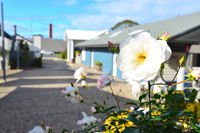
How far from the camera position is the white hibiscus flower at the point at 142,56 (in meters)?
0.69

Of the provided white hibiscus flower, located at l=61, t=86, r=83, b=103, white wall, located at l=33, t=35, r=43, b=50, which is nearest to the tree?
white hibiscus flower, located at l=61, t=86, r=83, b=103

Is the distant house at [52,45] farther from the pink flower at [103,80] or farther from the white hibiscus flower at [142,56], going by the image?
the white hibiscus flower at [142,56]

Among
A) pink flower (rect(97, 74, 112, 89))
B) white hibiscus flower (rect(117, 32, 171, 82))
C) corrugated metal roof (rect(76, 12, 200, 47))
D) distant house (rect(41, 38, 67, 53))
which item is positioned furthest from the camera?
distant house (rect(41, 38, 67, 53))

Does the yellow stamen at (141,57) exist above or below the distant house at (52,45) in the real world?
below

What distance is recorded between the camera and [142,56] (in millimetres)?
769

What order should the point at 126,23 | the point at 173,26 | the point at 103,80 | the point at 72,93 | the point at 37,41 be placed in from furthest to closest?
the point at 37,41 < the point at 126,23 < the point at 173,26 < the point at 72,93 < the point at 103,80

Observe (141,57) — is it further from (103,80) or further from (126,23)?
(126,23)

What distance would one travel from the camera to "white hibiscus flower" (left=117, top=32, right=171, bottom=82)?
694 mm

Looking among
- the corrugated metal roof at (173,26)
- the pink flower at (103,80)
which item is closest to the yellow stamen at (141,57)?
the pink flower at (103,80)

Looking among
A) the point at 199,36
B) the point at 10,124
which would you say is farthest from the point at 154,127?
the point at 199,36

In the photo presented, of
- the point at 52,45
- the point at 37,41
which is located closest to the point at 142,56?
the point at 37,41

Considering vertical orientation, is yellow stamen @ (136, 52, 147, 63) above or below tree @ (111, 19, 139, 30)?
below

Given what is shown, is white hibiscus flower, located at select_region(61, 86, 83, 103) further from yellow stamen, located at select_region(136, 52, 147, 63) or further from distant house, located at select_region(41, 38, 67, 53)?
distant house, located at select_region(41, 38, 67, 53)

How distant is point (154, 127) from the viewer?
1009 mm
